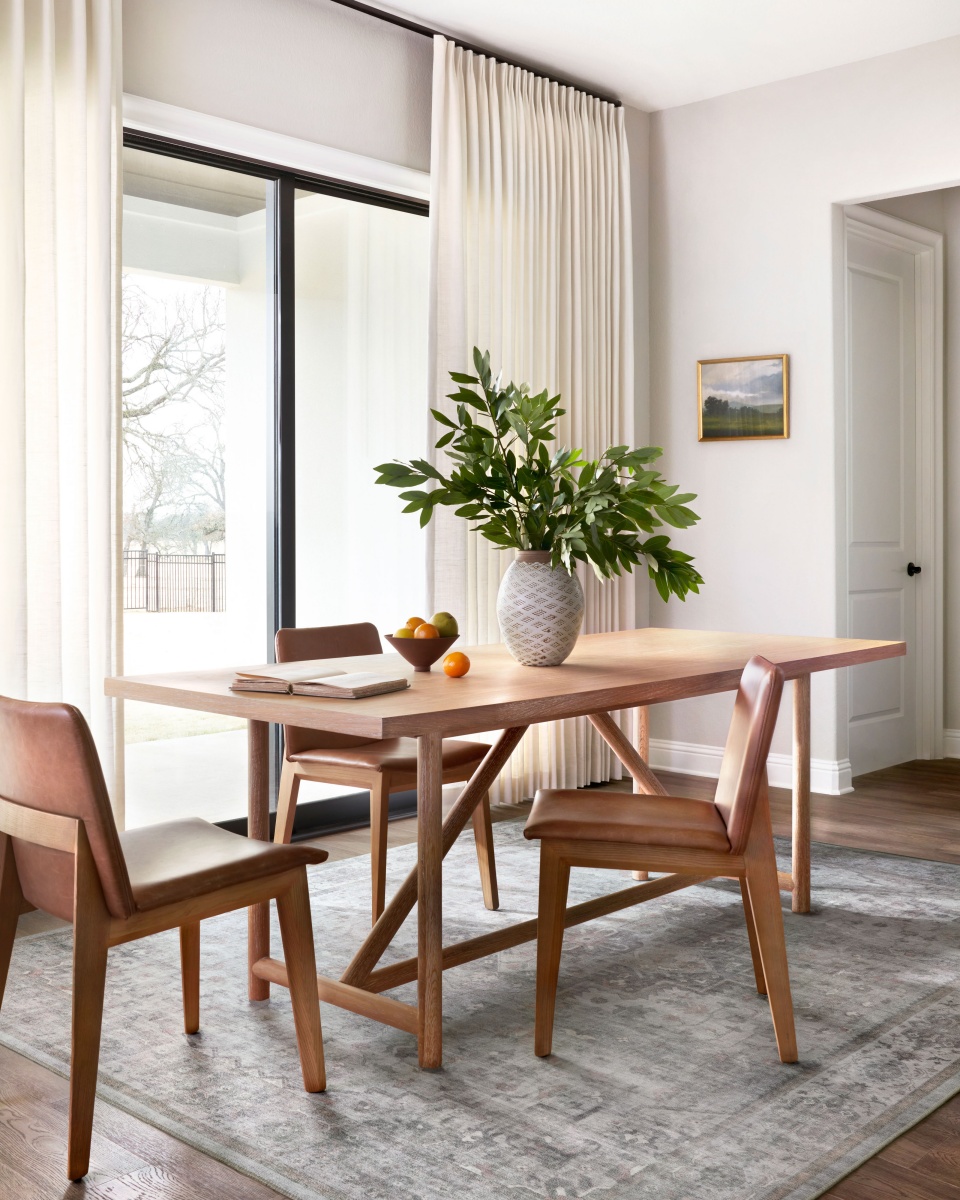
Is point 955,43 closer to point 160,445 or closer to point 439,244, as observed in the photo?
point 439,244

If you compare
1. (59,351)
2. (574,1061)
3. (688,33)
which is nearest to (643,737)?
(574,1061)

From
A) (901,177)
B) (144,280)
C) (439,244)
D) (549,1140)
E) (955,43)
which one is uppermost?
(955,43)

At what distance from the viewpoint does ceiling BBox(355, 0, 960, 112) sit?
14.5 feet

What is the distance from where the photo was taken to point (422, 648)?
9.24ft

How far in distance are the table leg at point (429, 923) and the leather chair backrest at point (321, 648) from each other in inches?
39.5

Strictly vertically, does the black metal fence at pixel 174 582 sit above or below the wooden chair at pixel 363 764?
above

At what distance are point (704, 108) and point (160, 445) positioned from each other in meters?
2.94

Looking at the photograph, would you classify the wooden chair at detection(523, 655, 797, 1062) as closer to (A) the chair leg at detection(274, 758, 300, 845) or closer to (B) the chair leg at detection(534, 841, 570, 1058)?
(B) the chair leg at detection(534, 841, 570, 1058)

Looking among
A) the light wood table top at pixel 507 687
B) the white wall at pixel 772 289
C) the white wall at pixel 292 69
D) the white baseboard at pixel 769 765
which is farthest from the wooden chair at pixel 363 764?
the white wall at pixel 772 289

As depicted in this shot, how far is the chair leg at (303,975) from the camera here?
7.47 feet

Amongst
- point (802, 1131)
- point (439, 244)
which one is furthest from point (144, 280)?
point (802, 1131)

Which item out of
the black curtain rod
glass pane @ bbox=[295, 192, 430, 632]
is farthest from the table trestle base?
the black curtain rod

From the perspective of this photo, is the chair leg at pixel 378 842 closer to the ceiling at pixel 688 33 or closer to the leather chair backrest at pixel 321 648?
the leather chair backrest at pixel 321 648

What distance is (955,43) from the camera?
467 centimetres
